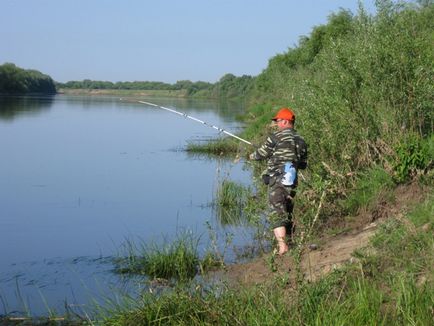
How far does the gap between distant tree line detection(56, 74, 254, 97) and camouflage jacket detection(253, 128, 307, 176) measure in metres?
101

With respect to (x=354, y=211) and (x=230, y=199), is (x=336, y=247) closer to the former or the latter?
(x=354, y=211)

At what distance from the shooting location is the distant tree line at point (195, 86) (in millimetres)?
130500

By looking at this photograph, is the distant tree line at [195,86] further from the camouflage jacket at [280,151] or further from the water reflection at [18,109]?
the camouflage jacket at [280,151]

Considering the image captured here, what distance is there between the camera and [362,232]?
8180mm

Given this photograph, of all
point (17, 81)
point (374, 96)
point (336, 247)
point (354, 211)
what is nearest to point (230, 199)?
point (374, 96)

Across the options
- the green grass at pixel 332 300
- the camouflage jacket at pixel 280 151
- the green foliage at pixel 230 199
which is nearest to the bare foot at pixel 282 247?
the camouflage jacket at pixel 280 151

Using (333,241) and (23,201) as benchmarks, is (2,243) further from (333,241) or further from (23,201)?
(333,241)

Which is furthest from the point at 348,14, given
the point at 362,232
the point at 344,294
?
the point at 344,294

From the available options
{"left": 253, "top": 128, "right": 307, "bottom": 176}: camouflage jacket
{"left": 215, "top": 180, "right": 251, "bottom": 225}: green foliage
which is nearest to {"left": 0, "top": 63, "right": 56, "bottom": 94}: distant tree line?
{"left": 215, "top": 180, "right": 251, "bottom": 225}: green foliage

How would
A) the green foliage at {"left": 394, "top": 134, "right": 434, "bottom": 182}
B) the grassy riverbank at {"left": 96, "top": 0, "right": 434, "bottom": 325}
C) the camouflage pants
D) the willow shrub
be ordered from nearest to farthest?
the grassy riverbank at {"left": 96, "top": 0, "right": 434, "bottom": 325} < the camouflage pants < the green foliage at {"left": 394, "top": 134, "right": 434, "bottom": 182} < the willow shrub

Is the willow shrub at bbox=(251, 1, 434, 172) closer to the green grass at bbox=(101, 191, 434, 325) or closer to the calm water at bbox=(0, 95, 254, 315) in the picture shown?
the calm water at bbox=(0, 95, 254, 315)

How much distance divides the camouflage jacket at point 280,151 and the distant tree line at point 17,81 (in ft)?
322

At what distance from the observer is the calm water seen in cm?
841

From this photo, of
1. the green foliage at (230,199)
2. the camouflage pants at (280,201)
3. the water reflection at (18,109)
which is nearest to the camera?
the camouflage pants at (280,201)
